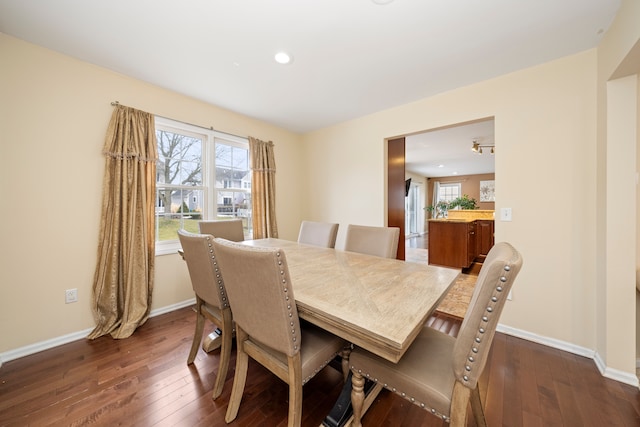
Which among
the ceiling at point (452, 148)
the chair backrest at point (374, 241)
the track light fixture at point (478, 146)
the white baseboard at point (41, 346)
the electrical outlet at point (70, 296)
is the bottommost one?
the white baseboard at point (41, 346)

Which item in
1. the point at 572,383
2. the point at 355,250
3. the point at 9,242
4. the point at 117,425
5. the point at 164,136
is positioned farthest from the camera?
the point at 164,136

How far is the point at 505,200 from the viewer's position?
2186mm

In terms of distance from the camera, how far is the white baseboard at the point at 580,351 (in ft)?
4.99

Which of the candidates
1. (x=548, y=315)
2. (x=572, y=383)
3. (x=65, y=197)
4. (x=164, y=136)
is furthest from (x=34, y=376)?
(x=548, y=315)

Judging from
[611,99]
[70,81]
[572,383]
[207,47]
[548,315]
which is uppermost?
[207,47]

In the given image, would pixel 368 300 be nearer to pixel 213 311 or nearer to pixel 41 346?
pixel 213 311

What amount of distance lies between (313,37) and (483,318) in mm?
2032

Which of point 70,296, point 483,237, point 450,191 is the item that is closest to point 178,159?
point 70,296

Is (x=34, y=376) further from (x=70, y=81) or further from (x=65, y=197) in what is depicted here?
(x=70, y=81)

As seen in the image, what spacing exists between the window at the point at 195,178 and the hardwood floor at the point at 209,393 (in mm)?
1157

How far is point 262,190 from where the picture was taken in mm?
3391

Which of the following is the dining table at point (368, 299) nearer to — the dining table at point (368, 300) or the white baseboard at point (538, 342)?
the dining table at point (368, 300)

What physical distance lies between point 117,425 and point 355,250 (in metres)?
1.86

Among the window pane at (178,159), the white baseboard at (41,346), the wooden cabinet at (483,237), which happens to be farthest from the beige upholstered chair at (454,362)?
the wooden cabinet at (483,237)
